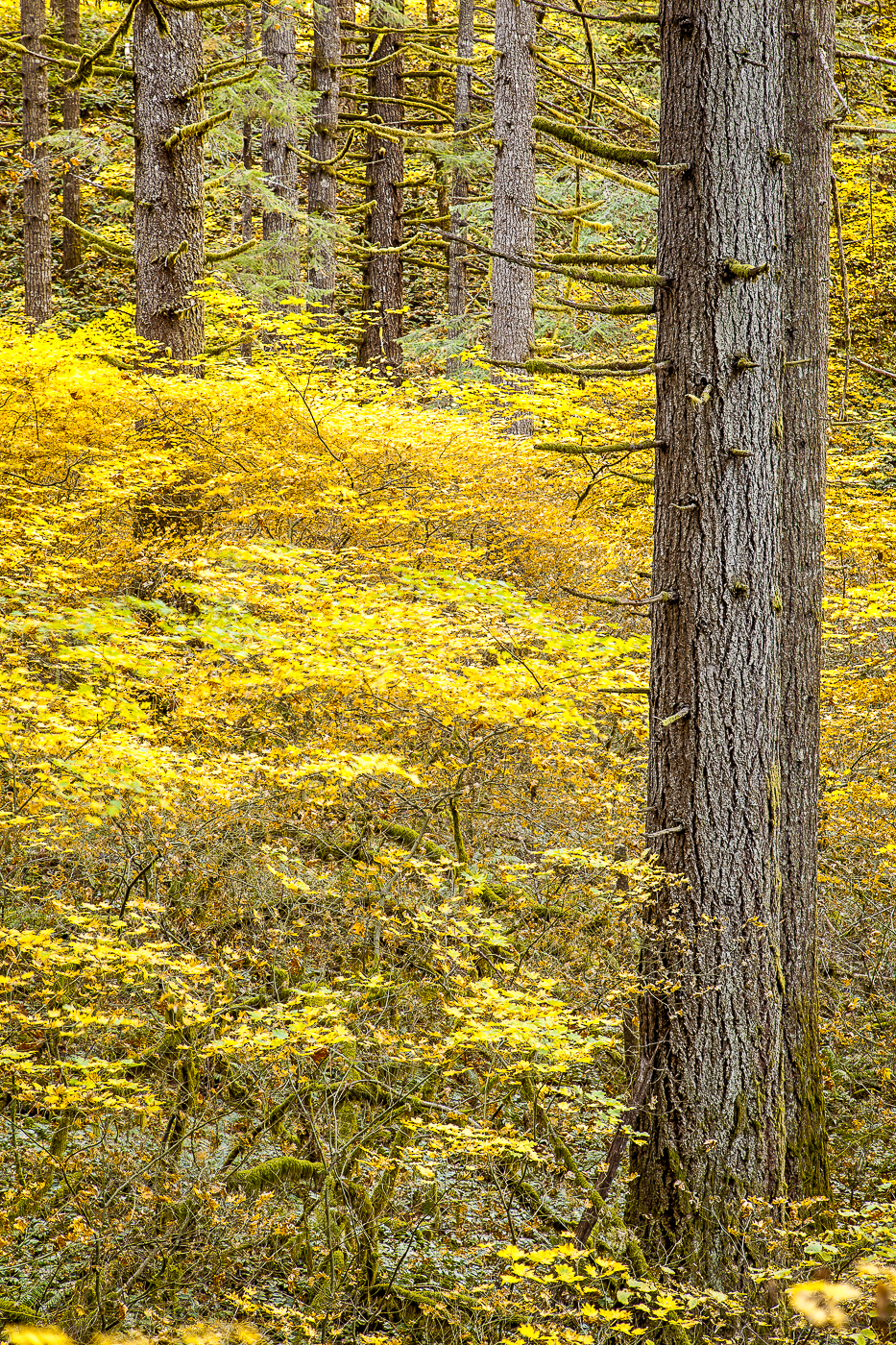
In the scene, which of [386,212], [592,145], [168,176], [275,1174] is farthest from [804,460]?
[386,212]

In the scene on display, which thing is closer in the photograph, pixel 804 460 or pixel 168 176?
Result: pixel 804 460

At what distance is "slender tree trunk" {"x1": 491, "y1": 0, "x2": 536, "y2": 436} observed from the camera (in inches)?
435

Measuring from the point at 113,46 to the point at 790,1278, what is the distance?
921 centimetres

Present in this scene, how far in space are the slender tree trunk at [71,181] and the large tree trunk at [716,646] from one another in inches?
632

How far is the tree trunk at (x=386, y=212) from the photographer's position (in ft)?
49.1

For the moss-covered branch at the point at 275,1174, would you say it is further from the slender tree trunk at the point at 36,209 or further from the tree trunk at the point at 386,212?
the tree trunk at the point at 386,212

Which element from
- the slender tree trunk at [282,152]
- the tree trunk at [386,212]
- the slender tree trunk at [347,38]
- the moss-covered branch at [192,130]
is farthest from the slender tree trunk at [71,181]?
the moss-covered branch at [192,130]

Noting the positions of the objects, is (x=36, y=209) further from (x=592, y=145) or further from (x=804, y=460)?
(x=804, y=460)

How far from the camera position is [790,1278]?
3.61m

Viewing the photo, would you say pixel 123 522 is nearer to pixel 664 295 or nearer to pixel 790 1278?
pixel 664 295

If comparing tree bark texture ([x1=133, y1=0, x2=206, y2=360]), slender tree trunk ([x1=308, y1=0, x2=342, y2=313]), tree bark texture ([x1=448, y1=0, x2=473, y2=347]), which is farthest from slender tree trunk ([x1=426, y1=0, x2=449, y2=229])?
tree bark texture ([x1=133, y1=0, x2=206, y2=360])

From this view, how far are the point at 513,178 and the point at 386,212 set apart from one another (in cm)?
428

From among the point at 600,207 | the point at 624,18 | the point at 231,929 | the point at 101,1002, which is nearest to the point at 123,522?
the point at 231,929

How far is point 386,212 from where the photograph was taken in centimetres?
1498
